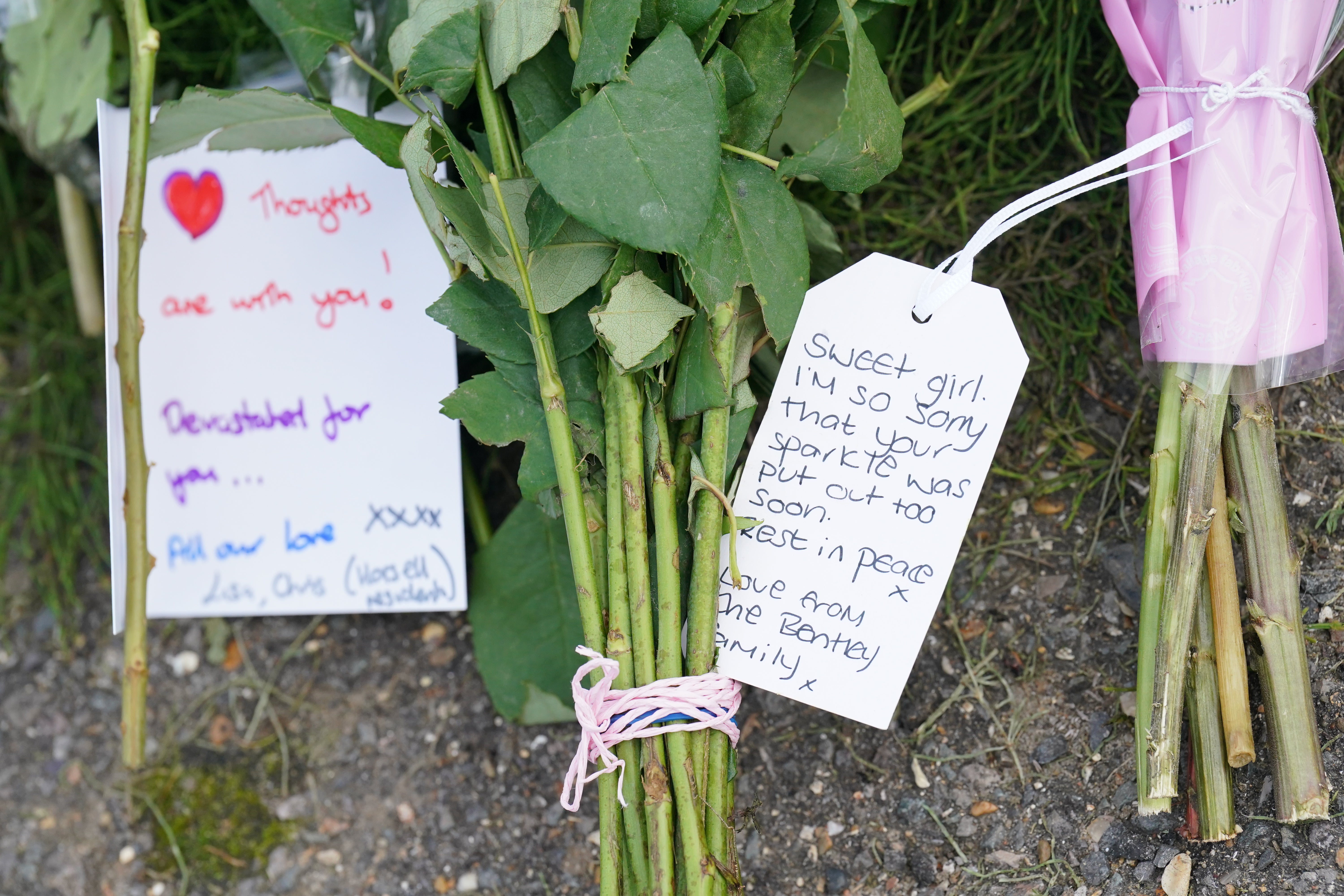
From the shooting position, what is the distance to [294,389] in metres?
0.82

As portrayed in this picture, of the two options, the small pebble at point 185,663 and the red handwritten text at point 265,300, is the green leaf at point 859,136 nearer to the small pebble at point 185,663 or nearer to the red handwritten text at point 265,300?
the red handwritten text at point 265,300

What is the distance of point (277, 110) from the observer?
66 centimetres

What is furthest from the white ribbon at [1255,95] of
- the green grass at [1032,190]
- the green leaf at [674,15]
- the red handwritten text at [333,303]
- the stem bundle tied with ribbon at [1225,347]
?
the red handwritten text at [333,303]

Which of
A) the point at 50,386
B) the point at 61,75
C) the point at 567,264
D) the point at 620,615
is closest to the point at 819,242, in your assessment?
the point at 567,264

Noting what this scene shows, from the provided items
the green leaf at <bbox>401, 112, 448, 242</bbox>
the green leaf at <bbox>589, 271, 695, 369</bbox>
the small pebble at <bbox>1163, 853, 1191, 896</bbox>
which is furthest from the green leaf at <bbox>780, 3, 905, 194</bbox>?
the small pebble at <bbox>1163, 853, 1191, 896</bbox>

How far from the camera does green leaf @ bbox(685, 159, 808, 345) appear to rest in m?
0.55

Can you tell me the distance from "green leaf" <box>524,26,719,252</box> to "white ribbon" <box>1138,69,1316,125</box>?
1.10 feet

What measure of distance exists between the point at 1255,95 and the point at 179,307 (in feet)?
2.78

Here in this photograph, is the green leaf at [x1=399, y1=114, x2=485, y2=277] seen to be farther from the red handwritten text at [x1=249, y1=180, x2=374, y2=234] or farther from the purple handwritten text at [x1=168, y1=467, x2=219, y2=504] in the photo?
the purple handwritten text at [x1=168, y1=467, x2=219, y2=504]

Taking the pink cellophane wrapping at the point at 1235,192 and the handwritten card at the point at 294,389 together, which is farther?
the handwritten card at the point at 294,389

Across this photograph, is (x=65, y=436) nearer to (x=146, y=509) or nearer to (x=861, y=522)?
(x=146, y=509)

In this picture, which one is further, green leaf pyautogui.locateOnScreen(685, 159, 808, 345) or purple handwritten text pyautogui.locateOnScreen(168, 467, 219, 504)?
purple handwritten text pyautogui.locateOnScreen(168, 467, 219, 504)

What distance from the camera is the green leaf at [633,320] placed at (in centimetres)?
56

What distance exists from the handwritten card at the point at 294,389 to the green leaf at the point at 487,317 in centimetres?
18
